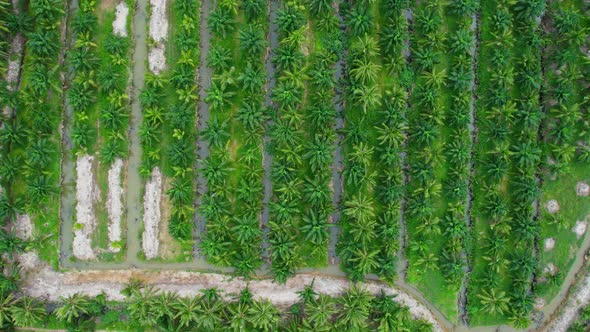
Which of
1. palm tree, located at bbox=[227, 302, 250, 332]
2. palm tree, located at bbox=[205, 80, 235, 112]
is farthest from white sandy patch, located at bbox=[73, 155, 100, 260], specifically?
palm tree, located at bbox=[227, 302, 250, 332]

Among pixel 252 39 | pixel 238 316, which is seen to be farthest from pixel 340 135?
pixel 238 316

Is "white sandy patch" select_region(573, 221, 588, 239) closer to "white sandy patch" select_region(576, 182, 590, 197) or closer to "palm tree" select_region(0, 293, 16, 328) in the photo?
"white sandy patch" select_region(576, 182, 590, 197)

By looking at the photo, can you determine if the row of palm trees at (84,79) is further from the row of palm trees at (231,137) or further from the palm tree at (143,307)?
the palm tree at (143,307)

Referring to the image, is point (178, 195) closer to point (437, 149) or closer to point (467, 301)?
point (437, 149)

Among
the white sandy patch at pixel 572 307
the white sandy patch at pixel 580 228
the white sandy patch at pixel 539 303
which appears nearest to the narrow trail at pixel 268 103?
the white sandy patch at pixel 539 303

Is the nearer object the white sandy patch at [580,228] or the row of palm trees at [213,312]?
the row of palm trees at [213,312]

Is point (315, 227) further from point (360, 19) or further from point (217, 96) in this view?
point (360, 19)
